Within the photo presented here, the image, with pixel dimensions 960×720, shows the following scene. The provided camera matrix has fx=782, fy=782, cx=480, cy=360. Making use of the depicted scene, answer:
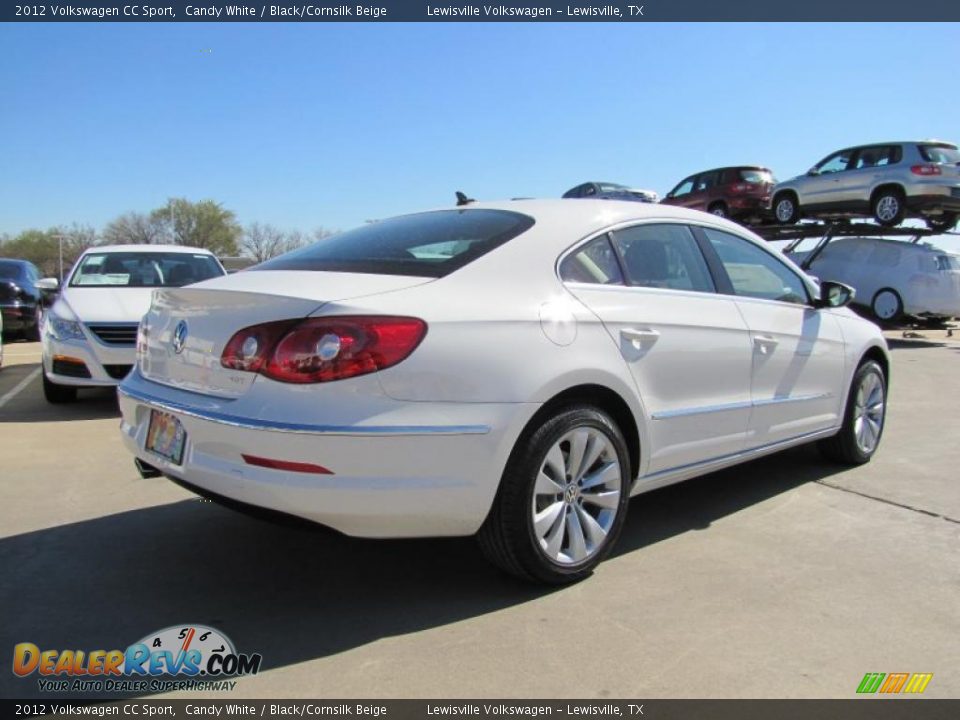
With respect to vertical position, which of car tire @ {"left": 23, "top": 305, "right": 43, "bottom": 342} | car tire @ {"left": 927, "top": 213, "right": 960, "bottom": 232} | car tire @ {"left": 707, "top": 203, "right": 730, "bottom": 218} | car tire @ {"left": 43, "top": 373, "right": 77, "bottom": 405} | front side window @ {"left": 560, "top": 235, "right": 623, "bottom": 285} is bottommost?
car tire @ {"left": 43, "top": 373, "right": 77, "bottom": 405}

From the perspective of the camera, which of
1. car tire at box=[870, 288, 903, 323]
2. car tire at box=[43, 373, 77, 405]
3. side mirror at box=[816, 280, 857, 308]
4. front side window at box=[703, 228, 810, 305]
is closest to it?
front side window at box=[703, 228, 810, 305]

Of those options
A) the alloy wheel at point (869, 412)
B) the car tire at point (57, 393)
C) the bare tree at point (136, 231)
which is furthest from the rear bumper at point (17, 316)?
the bare tree at point (136, 231)

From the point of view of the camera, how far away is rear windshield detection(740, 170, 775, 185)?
1975 cm

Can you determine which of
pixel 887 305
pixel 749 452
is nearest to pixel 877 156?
pixel 887 305

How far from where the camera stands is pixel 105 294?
7445 mm

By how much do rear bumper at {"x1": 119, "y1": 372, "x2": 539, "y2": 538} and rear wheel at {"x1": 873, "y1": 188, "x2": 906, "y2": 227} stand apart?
14.9 meters

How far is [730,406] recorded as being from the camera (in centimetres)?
394

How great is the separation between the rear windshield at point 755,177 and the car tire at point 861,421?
15498 mm

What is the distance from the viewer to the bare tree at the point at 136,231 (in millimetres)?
60812

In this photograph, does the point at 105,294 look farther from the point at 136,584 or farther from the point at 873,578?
the point at 873,578

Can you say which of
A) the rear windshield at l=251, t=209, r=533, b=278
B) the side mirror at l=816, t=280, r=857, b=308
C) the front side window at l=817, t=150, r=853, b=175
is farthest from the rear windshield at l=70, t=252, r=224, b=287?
the front side window at l=817, t=150, r=853, b=175

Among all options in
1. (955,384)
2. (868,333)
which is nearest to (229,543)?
(868,333)

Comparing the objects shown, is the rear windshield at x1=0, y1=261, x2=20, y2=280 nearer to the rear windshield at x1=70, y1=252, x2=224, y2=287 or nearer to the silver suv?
the rear windshield at x1=70, y1=252, x2=224, y2=287
